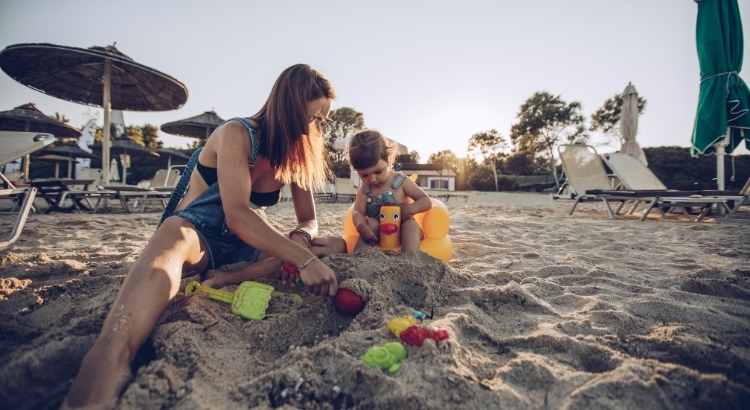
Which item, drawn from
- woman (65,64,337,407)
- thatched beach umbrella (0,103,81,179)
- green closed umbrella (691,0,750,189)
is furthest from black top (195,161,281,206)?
thatched beach umbrella (0,103,81,179)

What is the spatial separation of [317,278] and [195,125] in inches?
359

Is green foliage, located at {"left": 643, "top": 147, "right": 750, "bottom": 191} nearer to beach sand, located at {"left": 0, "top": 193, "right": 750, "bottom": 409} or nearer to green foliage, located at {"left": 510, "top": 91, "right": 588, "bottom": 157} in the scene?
green foliage, located at {"left": 510, "top": 91, "right": 588, "bottom": 157}

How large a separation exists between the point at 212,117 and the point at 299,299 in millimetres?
9501

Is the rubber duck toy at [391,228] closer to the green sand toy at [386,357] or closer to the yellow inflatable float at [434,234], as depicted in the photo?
the yellow inflatable float at [434,234]

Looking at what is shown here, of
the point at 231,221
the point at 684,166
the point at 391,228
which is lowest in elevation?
the point at 391,228

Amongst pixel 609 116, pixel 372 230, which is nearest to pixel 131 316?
pixel 372 230

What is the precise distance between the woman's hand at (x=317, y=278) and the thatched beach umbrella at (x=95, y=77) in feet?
19.9

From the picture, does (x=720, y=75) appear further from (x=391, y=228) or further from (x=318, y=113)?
(x=318, y=113)

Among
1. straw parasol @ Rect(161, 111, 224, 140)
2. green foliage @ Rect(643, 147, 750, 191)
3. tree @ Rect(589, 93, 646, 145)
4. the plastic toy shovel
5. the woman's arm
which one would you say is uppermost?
tree @ Rect(589, 93, 646, 145)

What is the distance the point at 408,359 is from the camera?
999mm

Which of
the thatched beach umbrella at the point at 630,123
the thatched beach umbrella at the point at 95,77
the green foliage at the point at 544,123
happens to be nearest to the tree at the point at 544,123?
the green foliage at the point at 544,123

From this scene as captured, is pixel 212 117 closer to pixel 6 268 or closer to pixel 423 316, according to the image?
pixel 6 268

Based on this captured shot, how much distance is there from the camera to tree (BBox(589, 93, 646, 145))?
74.2 ft

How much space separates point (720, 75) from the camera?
521 cm
